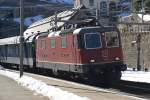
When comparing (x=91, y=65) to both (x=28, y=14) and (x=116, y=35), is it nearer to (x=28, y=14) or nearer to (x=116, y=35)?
(x=116, y=35)

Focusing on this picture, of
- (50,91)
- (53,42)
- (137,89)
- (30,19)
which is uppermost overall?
(30,19)

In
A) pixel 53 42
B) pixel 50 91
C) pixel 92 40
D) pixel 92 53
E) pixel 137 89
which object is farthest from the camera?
pixel 53 42

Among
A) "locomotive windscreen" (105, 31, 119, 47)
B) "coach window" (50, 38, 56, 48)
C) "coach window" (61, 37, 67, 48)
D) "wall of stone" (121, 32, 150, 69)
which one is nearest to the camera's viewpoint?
"locomotive windscreen" (105, 31, 119, 47)

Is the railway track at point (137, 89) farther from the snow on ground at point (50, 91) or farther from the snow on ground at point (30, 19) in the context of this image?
the snow on ground at point (30, 19)

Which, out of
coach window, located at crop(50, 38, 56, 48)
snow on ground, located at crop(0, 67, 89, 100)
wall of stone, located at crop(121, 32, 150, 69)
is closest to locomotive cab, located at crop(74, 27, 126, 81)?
snow on ground, located at crop(0, 67, 89, 100)

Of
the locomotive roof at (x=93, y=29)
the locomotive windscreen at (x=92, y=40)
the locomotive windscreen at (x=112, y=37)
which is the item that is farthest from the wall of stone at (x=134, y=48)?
the locomotive windscreen at (x=92, y=40)

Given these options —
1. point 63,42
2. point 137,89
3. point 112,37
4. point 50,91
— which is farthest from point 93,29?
point 50,91

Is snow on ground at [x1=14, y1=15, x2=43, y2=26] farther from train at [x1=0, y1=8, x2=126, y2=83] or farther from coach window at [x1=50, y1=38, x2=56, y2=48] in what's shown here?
train at [x1=0, y1=8, x2=126, y2=83]

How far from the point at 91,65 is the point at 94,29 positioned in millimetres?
2169

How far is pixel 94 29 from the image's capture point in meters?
28.0

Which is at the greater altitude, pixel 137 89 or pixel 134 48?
pixel 134 48

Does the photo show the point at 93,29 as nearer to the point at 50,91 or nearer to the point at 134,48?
the point at 50,91

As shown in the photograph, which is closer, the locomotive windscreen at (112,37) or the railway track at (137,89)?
the railway track at (137,89)

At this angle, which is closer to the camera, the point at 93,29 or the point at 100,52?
the point at 100,52
